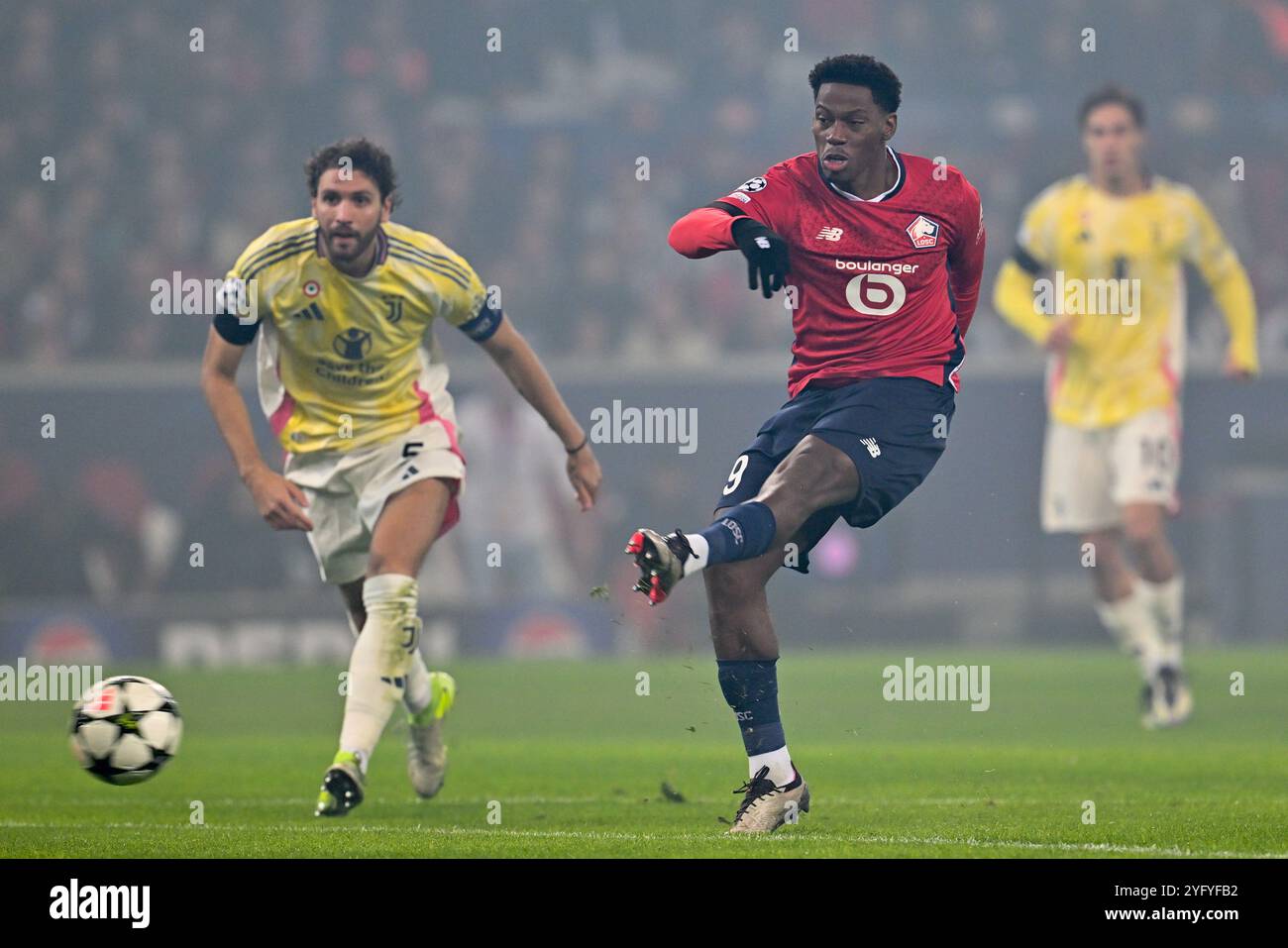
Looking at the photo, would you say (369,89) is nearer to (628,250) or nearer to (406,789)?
(628,250)

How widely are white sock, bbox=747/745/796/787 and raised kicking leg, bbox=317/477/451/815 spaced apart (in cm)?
135

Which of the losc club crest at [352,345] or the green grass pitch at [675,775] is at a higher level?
the losc club crest at [352,345]

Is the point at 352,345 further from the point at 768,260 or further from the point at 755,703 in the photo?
the point at 755,703

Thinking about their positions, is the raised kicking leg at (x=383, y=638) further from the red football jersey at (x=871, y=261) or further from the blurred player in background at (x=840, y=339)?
the red football jersey at (x=871, y=261)

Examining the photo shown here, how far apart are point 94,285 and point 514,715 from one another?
8.92 meters

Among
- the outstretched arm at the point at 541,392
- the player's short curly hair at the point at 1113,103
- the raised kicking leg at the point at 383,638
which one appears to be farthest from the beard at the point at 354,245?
the player's short curly hair at the point at 1113,103

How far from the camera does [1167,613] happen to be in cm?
1173

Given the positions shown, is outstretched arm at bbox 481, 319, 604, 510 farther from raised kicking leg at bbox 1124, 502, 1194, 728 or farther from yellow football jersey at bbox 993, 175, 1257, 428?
yellow football jersey at bbox 993, 175, 1257, 428

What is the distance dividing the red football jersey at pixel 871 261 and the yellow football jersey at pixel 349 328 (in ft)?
4.46

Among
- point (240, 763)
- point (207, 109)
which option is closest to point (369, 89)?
point (207, 109)

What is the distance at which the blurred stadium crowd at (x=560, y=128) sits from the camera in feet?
66.3

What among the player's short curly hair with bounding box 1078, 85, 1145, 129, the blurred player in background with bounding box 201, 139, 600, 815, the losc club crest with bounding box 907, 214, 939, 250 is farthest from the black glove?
the player's short curly hair with bounding box 1078, 85, 1145, 129

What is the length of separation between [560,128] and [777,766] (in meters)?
16.9

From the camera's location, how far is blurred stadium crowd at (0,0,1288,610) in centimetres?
2022
